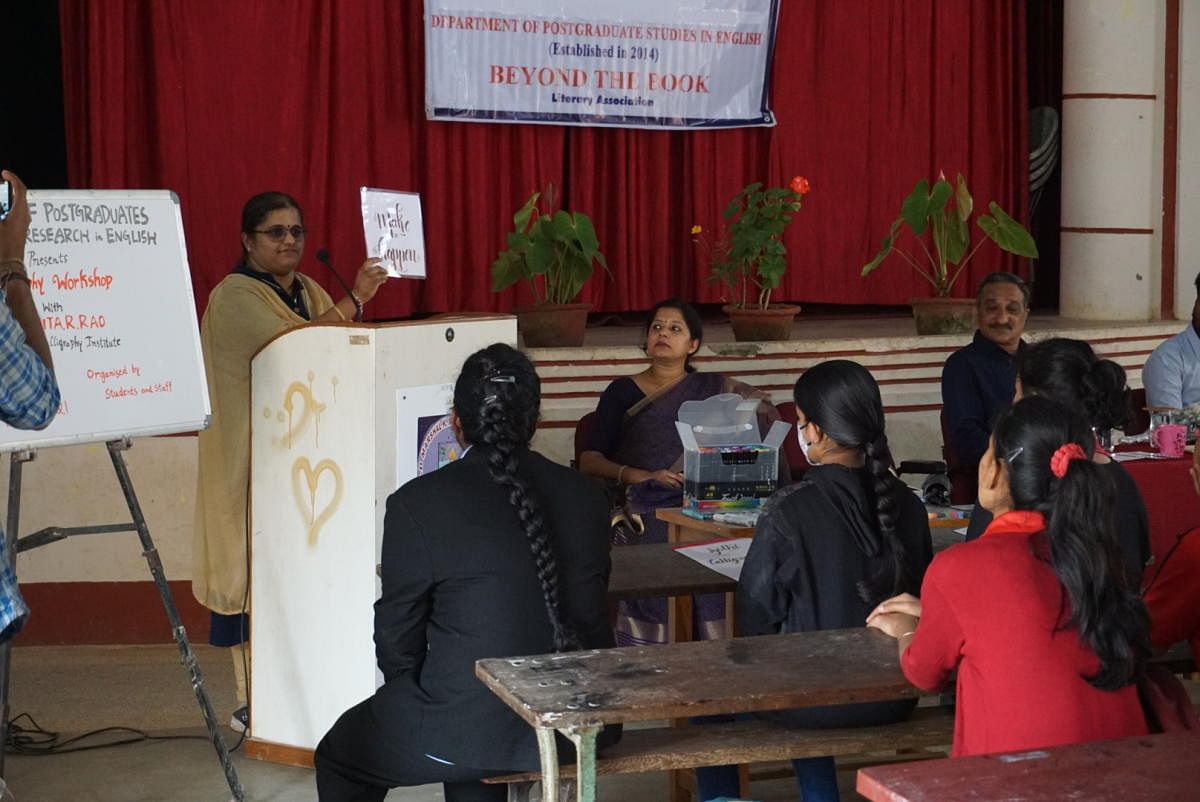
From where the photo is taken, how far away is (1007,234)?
6254 millimetres

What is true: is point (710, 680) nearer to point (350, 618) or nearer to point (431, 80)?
point (350, 618)

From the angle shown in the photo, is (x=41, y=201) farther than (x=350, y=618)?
No

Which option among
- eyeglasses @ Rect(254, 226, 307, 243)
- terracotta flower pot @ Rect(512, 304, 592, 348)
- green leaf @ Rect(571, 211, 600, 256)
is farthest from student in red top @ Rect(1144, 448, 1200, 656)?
terracotta flower pot @ Rect(512, 304, 592, 348)

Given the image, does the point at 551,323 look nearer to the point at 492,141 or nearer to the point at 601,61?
the point at 492,141

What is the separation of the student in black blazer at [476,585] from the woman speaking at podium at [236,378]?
1303 mm

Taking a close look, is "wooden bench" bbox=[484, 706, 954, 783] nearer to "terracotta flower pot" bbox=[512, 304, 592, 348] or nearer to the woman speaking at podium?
the woman speaking at podium

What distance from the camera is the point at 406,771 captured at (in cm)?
279

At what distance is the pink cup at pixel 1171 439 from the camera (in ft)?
13.7

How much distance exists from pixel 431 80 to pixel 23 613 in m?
4.14

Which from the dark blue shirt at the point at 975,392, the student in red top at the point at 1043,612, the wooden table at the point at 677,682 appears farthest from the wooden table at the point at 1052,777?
the dark blue shirt at the point at 975,392

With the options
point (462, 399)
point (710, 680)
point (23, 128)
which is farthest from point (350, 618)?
point (23, 128)

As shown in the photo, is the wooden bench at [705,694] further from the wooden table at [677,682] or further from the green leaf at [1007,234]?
the green leaf at [1007,234]

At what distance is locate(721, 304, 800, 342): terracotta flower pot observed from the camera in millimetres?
5902

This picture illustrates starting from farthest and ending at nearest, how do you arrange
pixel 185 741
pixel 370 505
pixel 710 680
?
pixel 185 741 < pixel 370 505 < pixel 710 680
